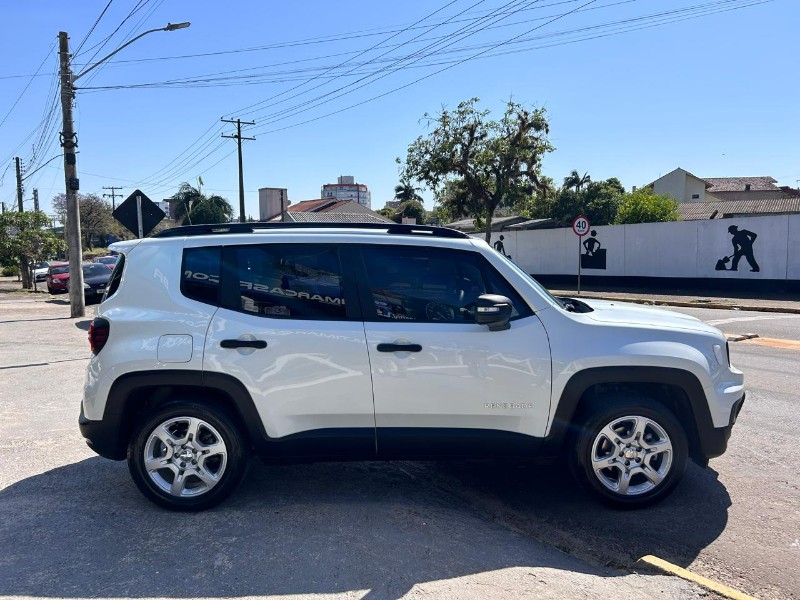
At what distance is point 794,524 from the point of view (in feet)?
13.1

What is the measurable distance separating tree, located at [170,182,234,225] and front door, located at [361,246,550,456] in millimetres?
57490

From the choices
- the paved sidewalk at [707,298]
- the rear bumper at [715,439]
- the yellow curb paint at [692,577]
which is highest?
the rear bumper at [715,439]

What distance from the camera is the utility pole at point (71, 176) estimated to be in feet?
55.9

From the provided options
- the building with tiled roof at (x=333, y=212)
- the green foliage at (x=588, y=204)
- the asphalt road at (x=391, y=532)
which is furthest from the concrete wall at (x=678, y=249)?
the building with tiled roof at (x=333, y=212)

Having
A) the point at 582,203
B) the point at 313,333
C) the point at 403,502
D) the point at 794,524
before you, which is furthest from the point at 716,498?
the point at 582,203

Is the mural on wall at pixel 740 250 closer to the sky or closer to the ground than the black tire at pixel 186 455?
closer to the sky

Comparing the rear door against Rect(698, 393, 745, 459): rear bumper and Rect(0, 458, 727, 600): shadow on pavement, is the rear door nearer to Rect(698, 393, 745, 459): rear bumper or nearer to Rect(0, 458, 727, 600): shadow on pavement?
Rect(0, 458, 727, 600): shadow on pavement

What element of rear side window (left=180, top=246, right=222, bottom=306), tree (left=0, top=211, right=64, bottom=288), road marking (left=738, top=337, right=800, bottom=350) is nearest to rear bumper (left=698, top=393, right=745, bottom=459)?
rear side window (left=180, top=246, right=222, bottom=306)

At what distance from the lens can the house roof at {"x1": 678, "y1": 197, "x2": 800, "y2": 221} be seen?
50250 mm

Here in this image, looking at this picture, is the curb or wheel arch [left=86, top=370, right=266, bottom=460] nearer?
wheel arch [left=86, top=370, right=266, bottom=460]

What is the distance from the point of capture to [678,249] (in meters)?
23.2

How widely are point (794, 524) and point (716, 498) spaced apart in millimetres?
508

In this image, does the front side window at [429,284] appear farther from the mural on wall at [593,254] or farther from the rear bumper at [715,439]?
the mural on wall at [593,254]

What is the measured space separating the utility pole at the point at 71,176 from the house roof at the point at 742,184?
72.5 m
